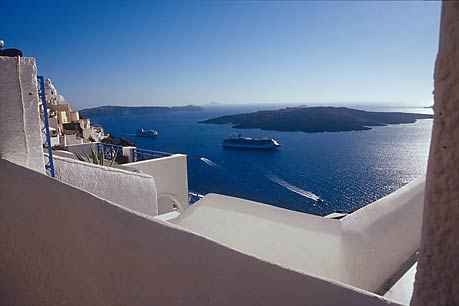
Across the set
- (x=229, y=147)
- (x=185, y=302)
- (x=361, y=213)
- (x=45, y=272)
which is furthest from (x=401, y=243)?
(x=229, y=147)

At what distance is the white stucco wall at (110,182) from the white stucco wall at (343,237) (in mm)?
1952

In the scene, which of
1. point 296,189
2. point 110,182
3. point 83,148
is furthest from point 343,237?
point 296,189

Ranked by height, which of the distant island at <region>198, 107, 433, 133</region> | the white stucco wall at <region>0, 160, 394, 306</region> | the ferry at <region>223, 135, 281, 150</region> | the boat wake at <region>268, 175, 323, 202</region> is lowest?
the boat wake at <region>268, 175, 323, 202</region>

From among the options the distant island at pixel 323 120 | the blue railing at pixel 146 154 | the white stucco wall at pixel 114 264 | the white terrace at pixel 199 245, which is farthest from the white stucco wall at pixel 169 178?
the distant island at pixel 323 120

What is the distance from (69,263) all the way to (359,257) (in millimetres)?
2194

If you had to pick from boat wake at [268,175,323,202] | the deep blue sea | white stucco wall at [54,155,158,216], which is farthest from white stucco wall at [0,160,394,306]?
boat wake at [268,175,323,202]

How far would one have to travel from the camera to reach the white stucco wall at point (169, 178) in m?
8.62

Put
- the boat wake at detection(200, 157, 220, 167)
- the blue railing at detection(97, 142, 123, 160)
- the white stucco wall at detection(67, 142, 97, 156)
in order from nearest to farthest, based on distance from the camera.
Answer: the blue railing at detection(97, 142, 123, 160), the white stucco wall at detection(67, 142, 97, 156), the boat wake at detection(200, 157, 220, 167)

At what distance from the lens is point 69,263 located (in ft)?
5.76

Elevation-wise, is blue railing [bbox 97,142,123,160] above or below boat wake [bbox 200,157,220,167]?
above

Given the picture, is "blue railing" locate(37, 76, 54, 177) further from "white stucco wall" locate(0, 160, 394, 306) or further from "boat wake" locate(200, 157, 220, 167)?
"boat wake" locate(200, 157, 220, 167)

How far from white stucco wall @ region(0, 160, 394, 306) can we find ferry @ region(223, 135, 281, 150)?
41.0 metres

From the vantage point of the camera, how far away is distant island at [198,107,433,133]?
2377 inches

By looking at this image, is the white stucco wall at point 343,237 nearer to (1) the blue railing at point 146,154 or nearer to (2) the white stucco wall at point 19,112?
(2) the white stucco wall at point 19,112
